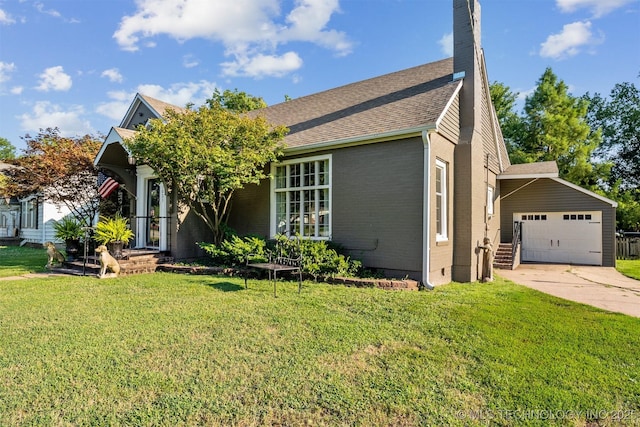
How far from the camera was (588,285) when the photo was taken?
351 inches

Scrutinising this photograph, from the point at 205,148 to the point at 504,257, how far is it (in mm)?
11379

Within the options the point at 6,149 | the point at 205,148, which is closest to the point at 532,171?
the point at 205,148

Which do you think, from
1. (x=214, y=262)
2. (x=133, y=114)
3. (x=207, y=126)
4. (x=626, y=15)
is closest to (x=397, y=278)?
(x=214, y=262)

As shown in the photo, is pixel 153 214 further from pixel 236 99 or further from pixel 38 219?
pixel 236 99

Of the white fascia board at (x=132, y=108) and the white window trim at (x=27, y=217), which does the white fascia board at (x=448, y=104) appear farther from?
the white window trim at (x=27, y=217)

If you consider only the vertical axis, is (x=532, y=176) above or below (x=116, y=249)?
above

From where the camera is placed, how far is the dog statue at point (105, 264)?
8.55 metres

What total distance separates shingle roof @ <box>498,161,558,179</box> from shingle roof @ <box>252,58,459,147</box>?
6.04 m

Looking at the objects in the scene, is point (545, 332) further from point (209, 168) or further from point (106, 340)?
point (209, 168)

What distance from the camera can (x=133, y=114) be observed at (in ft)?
45.3

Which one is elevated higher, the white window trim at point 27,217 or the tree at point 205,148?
the tree at point 205,148

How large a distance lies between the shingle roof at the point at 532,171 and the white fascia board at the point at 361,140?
331 inches

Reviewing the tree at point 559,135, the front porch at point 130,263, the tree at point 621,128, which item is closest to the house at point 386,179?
the front porch at point 130,263

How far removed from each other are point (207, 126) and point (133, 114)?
23.2ft
